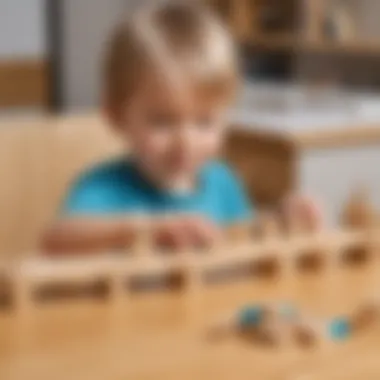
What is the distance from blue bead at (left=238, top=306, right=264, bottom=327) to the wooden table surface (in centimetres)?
2

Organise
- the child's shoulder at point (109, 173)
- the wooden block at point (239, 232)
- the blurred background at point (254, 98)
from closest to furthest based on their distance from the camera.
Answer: the wooden block at point (239, 232)
the child's shoulder at point (109, 173)
the blurred background at point (254, 98)

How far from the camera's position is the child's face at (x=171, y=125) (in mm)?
964

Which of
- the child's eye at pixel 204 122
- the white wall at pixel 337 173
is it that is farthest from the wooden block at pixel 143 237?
the white wall at pixel 337 173

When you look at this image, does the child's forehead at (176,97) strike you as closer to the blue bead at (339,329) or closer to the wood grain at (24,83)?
the blue bead at (339,329)

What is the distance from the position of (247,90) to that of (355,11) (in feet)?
1.01

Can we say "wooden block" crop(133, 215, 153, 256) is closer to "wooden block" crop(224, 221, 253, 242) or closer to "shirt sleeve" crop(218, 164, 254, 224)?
"wooden block" crop(224, 221, 253, 242)

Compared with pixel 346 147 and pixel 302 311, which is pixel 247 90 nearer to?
pixel 346 147

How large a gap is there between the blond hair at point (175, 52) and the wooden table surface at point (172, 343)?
237 millimetres

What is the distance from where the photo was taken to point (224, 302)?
774mm

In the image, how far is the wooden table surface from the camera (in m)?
0.61

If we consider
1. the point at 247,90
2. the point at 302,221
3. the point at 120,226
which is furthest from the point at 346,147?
the point at 120,226

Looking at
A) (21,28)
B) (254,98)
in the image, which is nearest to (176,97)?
(254,98)

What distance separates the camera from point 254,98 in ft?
7.09

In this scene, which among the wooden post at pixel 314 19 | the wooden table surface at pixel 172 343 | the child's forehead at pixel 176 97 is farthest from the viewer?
the wooden post at pixel 314 19
